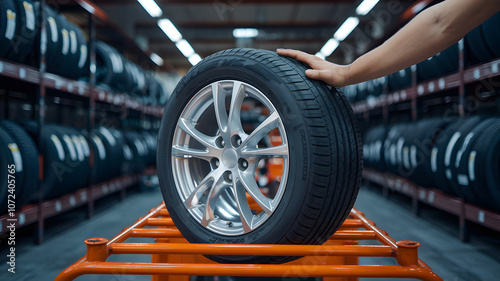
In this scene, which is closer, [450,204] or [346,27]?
[450,204]

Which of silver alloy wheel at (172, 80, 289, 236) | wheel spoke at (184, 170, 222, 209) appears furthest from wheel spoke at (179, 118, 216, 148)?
wheel spoke at (184, 170, 222, 209)

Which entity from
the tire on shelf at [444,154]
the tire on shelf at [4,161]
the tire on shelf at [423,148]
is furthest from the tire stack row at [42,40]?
the tire on shelf at [423,148]

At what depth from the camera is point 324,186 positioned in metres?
1.16

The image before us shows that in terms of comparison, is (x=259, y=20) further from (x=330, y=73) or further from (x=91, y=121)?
(x=330, y=73)

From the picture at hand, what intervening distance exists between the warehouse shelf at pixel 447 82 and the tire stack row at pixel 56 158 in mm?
3935

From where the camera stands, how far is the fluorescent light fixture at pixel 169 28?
26.2 ft

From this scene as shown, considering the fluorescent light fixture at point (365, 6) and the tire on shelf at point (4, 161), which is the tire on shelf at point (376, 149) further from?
the tire on shelf at point (4, 161)

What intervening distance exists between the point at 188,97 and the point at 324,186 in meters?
0.72

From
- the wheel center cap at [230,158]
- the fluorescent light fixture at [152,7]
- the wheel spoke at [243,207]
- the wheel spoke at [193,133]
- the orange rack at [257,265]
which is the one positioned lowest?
the orange rack at [257,265]

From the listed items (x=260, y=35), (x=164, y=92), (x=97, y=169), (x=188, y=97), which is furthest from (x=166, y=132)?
(x=260, y=35)

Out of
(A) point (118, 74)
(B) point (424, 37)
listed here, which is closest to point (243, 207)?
(B) point (424, 37)

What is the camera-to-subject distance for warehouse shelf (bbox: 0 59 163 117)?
265 cm

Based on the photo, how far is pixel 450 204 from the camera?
334cm

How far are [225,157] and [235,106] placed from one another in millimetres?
227
